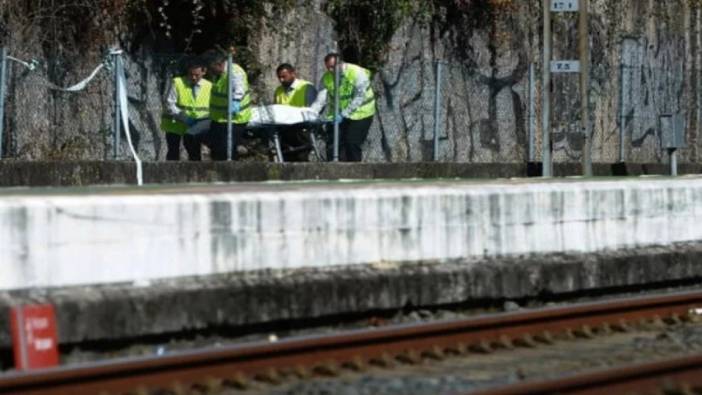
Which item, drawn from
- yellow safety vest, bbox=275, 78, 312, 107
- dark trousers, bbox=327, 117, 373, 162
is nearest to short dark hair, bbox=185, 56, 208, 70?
yellow safety vest, bbox=275, 78, 312, 107

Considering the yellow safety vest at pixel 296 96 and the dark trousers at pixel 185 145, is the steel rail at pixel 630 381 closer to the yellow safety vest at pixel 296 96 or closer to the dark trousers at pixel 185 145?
the dark trousers at pixel 185 145

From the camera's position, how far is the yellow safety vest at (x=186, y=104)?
64.8 feet


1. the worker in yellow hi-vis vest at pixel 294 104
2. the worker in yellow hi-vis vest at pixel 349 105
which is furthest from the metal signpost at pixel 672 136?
the worker in yellow hi-vis vest at pixel 294 104

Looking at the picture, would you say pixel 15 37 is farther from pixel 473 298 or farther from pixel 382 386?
pixel 382 386

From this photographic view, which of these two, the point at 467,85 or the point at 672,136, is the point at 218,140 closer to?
the point at 467,85

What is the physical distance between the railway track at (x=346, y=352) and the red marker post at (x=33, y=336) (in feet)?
2.01

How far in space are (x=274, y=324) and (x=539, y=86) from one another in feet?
52.5

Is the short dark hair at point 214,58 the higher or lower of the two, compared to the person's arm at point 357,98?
higher

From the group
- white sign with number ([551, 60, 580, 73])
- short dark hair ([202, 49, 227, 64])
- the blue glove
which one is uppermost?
short dark hair ([202, 49, 227, 64])

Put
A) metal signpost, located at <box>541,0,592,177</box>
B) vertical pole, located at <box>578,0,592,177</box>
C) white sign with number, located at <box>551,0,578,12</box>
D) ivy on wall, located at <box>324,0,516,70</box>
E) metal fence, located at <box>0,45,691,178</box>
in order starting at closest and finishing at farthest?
metal fence, located at <box>0,45,691,178</box>, white sign with number, located at <box>551,0,578,12</box>, metal signpost, located at <box>541,0,592,177</box>, vertical pole, located at <box>578,0,592,177</box>, ivy on wall, located at <box>324,0,516,70</box>

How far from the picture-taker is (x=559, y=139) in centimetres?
2794

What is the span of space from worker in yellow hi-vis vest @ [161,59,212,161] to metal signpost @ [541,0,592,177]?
196 inches

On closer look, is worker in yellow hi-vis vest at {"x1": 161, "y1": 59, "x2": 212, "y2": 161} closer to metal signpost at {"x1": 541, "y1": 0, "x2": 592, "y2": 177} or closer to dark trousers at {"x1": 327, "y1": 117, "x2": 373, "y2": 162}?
dark trousers at {"x1": 327, "y1": 117, "x2": 373, "y2": 162}

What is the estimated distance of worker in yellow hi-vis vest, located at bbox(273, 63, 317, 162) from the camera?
21.4 metres
